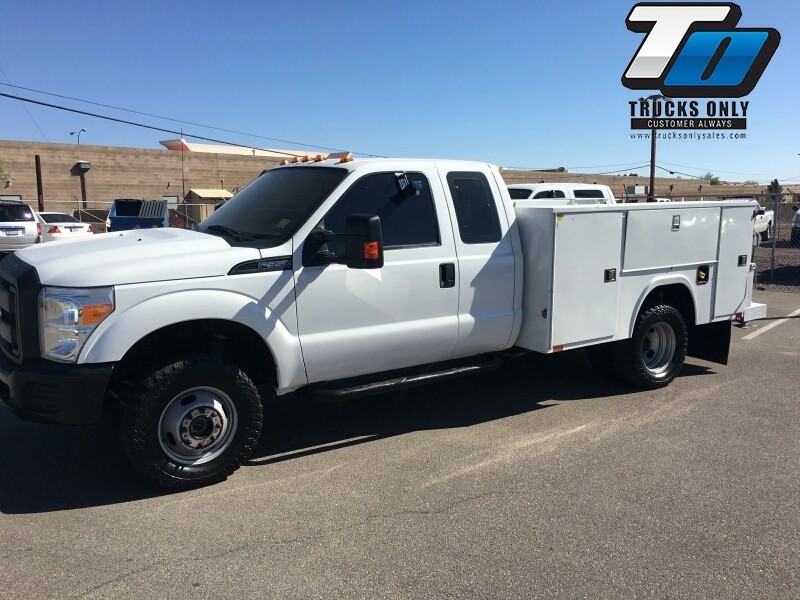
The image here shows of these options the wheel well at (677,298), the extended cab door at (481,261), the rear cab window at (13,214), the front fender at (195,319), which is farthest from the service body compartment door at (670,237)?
the rear cab window at (13,214)

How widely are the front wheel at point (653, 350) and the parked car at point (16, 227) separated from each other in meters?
16.6

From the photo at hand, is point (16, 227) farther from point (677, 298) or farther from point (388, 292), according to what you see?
point (677, 298)

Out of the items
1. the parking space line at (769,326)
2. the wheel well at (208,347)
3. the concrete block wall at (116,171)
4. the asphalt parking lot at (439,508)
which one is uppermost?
the concrete block wall at (116,171)

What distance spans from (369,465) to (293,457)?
1.93 ft

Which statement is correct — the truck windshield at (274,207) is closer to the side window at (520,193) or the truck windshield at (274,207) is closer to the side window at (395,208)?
the side window at (395,208)

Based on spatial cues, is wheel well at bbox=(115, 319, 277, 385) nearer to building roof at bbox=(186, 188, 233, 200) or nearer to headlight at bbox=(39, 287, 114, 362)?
headlight at bbox=(39, 287, 114, 362)

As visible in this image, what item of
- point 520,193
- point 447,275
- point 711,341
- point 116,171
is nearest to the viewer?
point 447,275

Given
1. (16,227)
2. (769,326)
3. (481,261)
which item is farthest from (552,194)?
(16,227)

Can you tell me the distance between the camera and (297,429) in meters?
5.38

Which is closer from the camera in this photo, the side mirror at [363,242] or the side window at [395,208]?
the side mirror at [363,242]

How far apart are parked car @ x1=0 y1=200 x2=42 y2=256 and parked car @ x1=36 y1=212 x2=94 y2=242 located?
87 centimetres

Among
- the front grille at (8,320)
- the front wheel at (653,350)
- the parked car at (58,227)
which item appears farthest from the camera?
the parked car at (58,227)

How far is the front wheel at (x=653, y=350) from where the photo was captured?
20.4 feet

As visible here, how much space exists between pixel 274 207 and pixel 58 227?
59.9 feet
